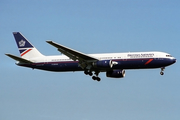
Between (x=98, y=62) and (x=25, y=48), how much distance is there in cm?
1648

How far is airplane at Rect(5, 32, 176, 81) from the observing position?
65938 millimetres

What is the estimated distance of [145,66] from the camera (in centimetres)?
6619

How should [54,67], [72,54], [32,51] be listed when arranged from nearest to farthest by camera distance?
[72,54] < [54,67] < [32,51]

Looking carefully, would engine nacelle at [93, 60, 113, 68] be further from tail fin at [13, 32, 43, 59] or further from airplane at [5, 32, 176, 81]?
tail fin at [13, 32, 43, 59]

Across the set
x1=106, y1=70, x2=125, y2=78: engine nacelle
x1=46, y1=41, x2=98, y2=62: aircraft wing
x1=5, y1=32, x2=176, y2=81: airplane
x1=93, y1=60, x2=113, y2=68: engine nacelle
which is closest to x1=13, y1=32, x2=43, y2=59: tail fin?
x1=5, y1=32, x2=176, y2=81: airplane

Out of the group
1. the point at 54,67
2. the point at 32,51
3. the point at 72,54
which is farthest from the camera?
the point at 32,51

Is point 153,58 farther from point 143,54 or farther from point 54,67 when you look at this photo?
point 54,67

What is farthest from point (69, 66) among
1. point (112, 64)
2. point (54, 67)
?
point (112, 64)

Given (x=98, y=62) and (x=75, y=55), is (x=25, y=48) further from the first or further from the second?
(x=98, y=62)

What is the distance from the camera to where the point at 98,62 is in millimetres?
66438

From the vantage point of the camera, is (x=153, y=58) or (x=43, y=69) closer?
(x=153, y=58)

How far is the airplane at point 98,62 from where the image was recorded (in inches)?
2596

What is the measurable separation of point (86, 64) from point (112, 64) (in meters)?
4.58

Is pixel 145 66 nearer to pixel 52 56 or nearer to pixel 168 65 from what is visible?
pixel 168 65
